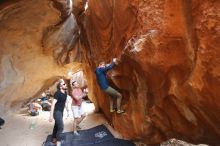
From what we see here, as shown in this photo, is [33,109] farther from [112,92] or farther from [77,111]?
[112,92]

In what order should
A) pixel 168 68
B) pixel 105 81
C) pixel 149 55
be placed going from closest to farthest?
pixel 168 68
pixel 149 55
pixel 105 81

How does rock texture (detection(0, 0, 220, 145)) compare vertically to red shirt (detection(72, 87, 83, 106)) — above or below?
above

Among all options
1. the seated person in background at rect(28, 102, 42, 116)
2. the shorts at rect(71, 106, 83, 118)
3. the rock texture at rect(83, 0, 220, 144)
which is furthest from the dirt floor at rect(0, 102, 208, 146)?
the rock texture at rect(83, 0, 220, 144)

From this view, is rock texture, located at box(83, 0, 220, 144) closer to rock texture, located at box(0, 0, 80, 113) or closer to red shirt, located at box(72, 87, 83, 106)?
red shirt, located at box(72, 87, 83, 106)

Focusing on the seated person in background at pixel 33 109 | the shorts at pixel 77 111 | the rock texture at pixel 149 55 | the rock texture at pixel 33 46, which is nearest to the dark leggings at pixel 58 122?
the shorts at pixel 77 111

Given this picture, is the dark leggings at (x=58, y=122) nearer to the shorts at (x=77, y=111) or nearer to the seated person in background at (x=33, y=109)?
the shorts at (x=77, y=111)

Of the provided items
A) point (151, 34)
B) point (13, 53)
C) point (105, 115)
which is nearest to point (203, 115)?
point (151, 34)

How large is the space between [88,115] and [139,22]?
20.4 ft

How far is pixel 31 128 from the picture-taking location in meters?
11.9

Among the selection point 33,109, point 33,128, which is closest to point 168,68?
point 33,128

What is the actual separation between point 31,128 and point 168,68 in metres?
6.93

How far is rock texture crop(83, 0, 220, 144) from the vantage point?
5.27m

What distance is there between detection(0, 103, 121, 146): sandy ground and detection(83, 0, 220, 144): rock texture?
2.05 meters

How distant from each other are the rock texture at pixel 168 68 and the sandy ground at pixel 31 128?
80.7 inches
